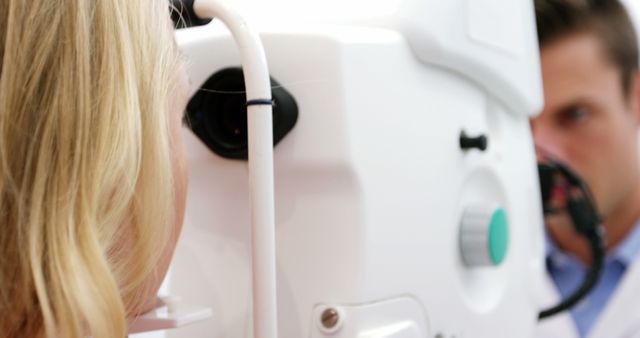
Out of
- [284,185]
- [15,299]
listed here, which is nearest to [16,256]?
[15,299]

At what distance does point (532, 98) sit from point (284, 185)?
353mm

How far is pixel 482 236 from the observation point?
605mm

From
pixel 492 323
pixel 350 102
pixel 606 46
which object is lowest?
pixel 492 323

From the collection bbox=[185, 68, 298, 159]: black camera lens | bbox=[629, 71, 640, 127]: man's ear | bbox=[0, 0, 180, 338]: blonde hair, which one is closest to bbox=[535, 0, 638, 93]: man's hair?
bbox=[629, 71, 640, 127]: man's ear

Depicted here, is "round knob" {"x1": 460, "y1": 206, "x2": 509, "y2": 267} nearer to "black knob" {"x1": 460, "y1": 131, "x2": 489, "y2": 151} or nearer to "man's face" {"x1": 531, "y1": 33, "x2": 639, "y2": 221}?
"black knob" {"x1": 460, "y1": 131, "x2": 489, "y2": 151}

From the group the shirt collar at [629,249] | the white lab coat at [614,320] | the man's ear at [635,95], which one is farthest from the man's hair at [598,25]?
the white lab coat at [614,320]

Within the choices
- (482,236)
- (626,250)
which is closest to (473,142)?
(482,236)

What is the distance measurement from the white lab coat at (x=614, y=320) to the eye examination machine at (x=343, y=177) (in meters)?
0.69

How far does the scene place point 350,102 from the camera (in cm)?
50

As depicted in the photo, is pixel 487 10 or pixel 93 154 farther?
pixel 487 10

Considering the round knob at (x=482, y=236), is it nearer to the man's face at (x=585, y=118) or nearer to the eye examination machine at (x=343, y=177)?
the eye examination machine at (x=343, y=177)

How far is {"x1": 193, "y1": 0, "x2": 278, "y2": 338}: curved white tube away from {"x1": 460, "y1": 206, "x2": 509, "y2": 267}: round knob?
24 centimetres

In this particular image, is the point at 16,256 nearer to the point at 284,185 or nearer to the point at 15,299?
the point at 15,299

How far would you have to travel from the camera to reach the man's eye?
1.39 m
